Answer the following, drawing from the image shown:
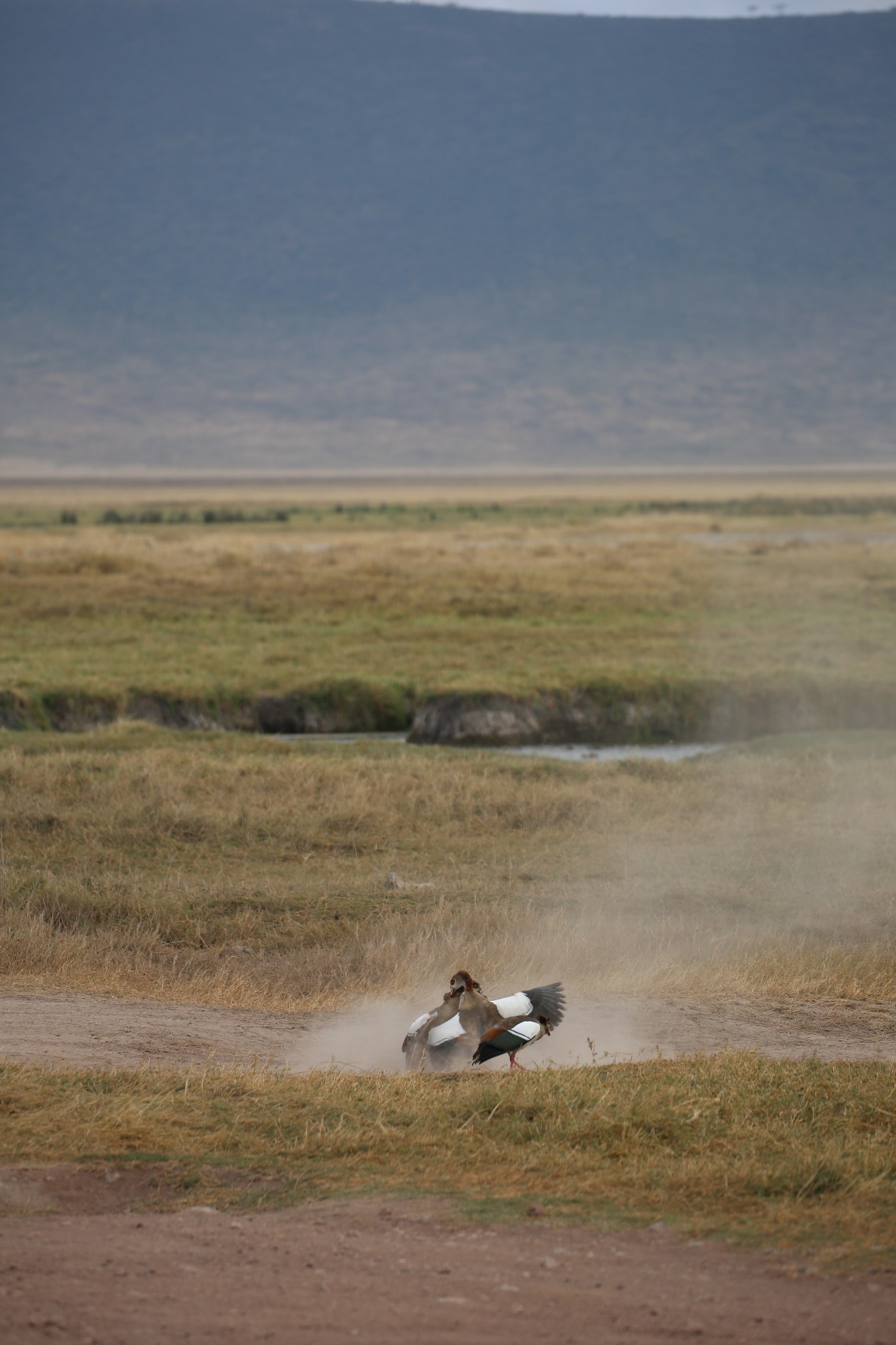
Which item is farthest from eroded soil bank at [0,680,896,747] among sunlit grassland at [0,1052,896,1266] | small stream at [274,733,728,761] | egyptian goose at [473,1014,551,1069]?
sunlit grassland at [0,1052,896,1266]

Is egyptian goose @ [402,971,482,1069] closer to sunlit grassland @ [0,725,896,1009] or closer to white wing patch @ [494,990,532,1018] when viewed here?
white wing patch @ [494,990,532,1018]

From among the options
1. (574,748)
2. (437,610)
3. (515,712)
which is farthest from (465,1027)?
(437,610)

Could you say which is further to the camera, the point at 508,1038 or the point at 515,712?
the point at 515,712

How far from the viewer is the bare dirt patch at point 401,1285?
184 inches

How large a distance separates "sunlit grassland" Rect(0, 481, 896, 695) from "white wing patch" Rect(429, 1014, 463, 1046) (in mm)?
16635

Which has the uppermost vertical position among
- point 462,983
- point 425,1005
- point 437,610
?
point 437,610

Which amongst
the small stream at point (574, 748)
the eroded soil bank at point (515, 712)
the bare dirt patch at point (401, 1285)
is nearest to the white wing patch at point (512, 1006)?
the bare dirt patch at point (401, 1285)

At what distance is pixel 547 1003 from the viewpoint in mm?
8641

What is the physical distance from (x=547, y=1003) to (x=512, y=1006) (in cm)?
36

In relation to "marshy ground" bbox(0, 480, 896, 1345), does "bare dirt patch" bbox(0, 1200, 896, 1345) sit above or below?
above

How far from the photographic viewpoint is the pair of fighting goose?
8.24 meters

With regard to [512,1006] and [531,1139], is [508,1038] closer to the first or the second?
[512,1006]

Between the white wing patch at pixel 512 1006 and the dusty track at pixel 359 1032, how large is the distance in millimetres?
561

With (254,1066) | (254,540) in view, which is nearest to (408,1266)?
(254,1066)
